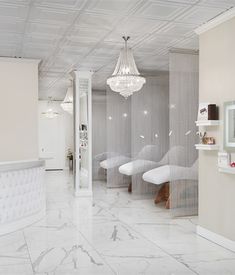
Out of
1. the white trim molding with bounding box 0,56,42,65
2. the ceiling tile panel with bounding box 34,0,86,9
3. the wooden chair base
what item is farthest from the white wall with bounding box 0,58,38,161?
the ceiling tile panel with bounding box 34,0,86,9

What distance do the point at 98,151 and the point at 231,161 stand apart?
6463 millimetres

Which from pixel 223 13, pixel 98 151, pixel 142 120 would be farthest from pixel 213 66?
pixel 98 151

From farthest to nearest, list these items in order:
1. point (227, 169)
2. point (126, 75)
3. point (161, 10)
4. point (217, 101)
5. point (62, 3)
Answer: point (126, 75)
point (217, 101)
point (227, 169)
point (161, 10)
point (62, 3)

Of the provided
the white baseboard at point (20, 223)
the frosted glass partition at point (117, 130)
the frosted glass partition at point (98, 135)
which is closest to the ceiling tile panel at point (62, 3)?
the white baseboard at point (20, 223)

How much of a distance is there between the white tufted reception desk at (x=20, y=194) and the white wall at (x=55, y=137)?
26.0 ft

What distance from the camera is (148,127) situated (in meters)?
7.16

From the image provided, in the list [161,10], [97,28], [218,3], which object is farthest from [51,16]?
[218,3]

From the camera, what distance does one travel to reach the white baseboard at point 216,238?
4145 mm

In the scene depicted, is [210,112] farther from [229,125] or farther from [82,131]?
[82,131]

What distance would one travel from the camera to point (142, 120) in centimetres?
714

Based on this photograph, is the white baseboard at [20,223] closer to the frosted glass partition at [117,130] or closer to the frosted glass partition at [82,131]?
the frosted glass partition at [82,131]

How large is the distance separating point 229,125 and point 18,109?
12.6 ft

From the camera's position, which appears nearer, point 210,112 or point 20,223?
point 210,112

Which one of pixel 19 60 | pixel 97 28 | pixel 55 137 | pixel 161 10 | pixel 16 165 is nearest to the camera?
pixel 161 10
